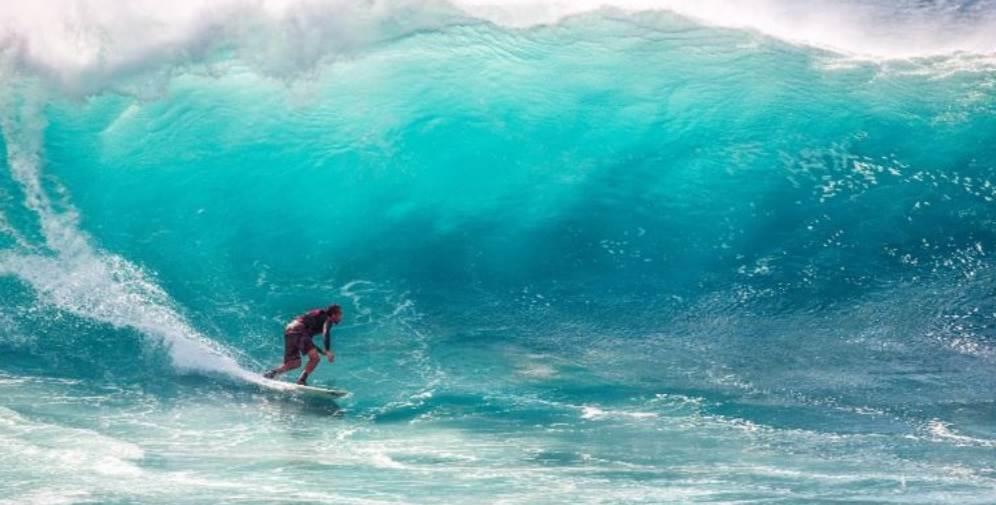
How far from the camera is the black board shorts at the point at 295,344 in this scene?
1100 centimetres

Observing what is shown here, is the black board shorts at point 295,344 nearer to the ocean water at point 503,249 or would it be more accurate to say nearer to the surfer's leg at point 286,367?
the surfer's leg at point 286,367

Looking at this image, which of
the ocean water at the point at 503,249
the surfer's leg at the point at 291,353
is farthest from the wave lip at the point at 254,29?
the surfer's leg at the point at 291,353

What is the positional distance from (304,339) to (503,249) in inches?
126

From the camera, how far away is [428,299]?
1266 cm

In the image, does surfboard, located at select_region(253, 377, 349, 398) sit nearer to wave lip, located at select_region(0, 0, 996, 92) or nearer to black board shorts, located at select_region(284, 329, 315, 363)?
black board shorts, located at select_region(284, 329, 315, 363)

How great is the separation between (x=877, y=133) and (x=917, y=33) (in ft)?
7.31

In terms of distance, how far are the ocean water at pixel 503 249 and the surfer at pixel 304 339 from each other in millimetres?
356

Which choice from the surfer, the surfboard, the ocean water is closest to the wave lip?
the ocean water

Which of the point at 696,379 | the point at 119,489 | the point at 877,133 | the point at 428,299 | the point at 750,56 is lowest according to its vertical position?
the point at 119,489

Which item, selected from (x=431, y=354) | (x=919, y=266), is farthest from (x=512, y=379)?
(x=919, y=266)

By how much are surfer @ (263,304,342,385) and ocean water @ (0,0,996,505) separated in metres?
0.36

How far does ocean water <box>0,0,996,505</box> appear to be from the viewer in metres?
9.06

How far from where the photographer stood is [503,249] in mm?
13383

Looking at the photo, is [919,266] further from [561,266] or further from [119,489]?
[119,489]
